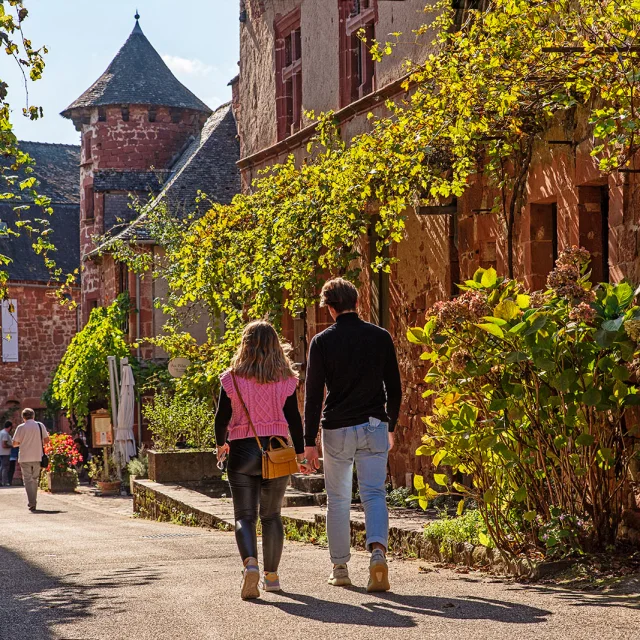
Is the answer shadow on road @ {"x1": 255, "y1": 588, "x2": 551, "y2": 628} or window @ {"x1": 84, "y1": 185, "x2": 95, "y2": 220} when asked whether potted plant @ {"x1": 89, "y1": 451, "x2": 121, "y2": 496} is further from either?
shadow on road @ {"x1": 255, "y1": 588, "x2": 551, "y2": 628}

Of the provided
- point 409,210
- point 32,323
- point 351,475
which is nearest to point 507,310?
point 351,475

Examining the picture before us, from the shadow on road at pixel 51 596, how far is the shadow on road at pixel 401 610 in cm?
95

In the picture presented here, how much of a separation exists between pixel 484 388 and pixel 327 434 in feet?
3.56

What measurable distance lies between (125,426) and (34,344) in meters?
15.6

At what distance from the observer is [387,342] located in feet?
22.9

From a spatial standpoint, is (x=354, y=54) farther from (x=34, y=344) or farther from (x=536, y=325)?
(x=34, y=344)

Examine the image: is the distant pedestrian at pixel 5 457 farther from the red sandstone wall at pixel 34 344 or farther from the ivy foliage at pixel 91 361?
the red sandstone wall at pixel 34 344

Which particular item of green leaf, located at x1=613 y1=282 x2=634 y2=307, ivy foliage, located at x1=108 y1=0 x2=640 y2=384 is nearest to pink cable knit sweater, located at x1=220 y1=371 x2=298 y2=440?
green leaf, located at x1=613 y1=282 x2=634 y2=307

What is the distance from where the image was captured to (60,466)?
1001 inches

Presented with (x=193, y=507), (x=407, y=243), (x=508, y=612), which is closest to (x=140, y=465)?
(x=193, y=507)

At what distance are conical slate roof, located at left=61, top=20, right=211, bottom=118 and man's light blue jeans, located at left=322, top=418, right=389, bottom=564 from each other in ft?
95.3

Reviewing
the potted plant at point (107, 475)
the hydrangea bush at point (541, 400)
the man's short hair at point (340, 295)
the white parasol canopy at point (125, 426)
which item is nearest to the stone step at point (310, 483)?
the hydrangea bush at point (541, 400)

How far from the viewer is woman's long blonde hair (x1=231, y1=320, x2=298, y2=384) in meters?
6.88

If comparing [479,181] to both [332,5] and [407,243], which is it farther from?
[332,5]
